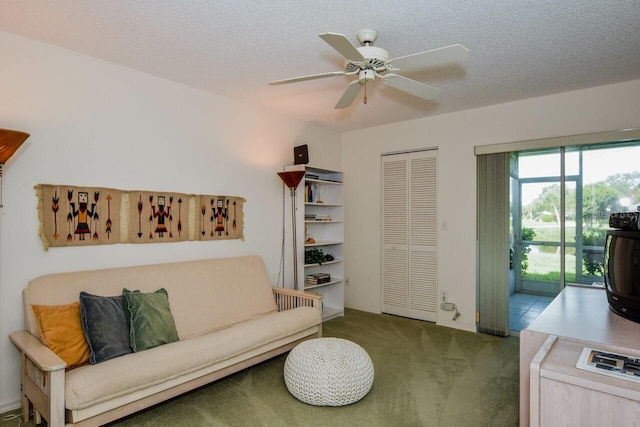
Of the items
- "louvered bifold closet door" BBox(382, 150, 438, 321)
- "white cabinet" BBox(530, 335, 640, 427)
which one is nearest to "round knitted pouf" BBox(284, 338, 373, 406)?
"white cabinet" BBox(530, 335, 640, 427)

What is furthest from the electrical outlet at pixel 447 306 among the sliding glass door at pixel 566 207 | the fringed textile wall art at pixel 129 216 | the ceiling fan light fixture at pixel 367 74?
the ceiling fan light fixture at pixel 367 74

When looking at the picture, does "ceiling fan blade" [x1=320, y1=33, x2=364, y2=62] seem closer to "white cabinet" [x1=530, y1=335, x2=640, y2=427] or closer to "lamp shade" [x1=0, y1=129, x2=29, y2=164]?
"white cabinet" [x1=530, y1=335, x2=640, y2=427]

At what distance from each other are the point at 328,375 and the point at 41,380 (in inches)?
66.2

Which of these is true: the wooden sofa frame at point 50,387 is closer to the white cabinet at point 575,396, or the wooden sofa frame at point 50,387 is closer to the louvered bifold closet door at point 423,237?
the white cabinet at point 575,396

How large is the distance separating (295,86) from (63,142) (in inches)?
74.1

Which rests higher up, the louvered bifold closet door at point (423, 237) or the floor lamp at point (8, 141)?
the floor lamp at point (8, 141)

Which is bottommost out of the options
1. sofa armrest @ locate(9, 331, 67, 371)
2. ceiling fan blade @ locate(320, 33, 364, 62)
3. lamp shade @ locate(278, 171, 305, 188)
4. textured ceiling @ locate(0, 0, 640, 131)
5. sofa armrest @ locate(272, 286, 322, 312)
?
sofa armrest @ locate(272, 286, 322, 312)

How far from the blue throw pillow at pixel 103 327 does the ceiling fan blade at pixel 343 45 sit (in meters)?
2.15

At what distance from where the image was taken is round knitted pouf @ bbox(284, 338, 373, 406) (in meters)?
2.46

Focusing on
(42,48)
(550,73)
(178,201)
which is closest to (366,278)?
(178,201)

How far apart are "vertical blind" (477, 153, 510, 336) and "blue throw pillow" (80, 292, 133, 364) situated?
11.5 feet

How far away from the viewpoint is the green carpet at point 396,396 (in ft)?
7.70

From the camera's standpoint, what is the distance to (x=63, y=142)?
2689 millimetres

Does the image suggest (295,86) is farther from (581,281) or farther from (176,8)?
(581,281)
